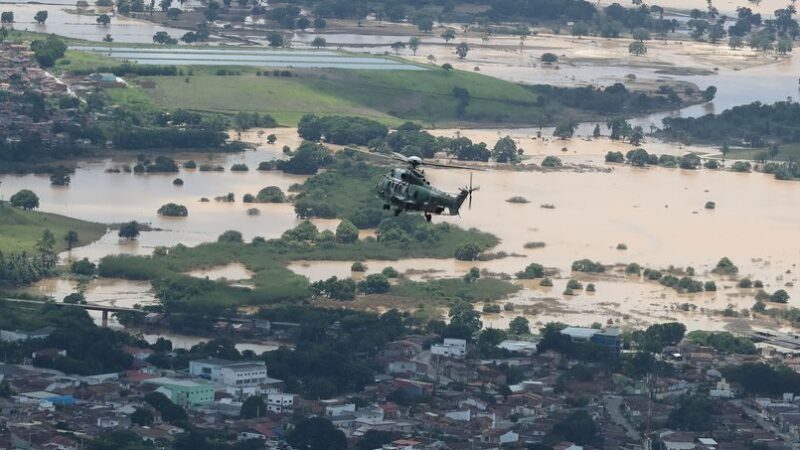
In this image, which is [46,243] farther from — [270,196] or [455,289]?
[270,196]

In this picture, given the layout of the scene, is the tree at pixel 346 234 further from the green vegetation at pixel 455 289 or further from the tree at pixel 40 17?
the tree at pixel 40 17

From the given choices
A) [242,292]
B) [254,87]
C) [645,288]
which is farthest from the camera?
[254,87]

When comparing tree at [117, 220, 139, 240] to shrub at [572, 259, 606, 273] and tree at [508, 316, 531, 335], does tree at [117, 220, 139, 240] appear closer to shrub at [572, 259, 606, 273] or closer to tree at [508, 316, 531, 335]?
shrub at [572, 259, 606, 273]

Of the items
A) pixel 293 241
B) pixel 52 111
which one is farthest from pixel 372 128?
pixel 293 241

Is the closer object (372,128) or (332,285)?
(332,285)

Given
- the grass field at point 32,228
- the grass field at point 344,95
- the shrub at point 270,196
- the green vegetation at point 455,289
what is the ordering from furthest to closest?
the grass field at point 344,95, the shrub at point 270,196, the grass field at point 32,228, the green vegetation at point 455,289

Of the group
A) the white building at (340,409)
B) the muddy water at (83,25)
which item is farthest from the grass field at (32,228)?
the muddy water at (83,25)

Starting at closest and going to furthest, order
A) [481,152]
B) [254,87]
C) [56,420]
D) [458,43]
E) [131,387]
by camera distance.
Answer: [56,420] → [131,387] → [481,152] → [254,87] → [458,43]

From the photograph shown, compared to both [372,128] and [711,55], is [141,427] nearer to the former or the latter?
[372,128]
